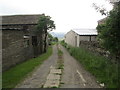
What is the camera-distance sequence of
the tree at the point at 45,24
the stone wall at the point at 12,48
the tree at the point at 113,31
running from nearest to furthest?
1. the tree at the point at 113,31
2. the stone wall at the point at 12,48
3. the tree at the point at 45,24

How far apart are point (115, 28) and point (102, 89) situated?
2921 millimetres

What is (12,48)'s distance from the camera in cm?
1656

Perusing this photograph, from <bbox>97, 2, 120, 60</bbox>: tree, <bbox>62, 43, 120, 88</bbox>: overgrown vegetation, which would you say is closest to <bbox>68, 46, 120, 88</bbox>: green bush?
<bbox>62, 43, 120, 88</bbox>: overgrown vegetation

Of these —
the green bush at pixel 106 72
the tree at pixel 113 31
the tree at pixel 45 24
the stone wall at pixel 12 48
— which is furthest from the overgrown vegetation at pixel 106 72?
the tree at pixel 45 24

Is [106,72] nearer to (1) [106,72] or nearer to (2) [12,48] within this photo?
(1) [106,72]

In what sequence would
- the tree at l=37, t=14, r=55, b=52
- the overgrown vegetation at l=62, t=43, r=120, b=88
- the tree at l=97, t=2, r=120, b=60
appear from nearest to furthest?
the tree at l=97, t=2, r=120, b=60
the overgrown vegetation at l=62, t=43, r=120, b=88
the tree at l=37, t=14, r=55, b=52

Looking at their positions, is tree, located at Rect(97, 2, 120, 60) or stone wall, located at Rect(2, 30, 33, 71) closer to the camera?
tree, located at Rect(97, 2, 120, 60)

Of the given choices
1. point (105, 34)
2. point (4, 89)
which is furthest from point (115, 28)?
point (4, 89)

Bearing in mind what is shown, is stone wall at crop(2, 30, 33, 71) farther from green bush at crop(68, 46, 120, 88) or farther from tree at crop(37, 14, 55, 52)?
tree at crop(37, 14, 55, 52)

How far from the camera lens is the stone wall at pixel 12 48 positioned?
14589 mm

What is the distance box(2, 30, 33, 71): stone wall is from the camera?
1459 cm

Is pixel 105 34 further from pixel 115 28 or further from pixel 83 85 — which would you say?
pixel 83 85

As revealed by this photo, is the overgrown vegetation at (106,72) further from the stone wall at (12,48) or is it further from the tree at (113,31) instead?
the stone wall at (12,48)

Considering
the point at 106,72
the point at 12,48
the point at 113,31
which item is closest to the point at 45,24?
the point at 12,48
